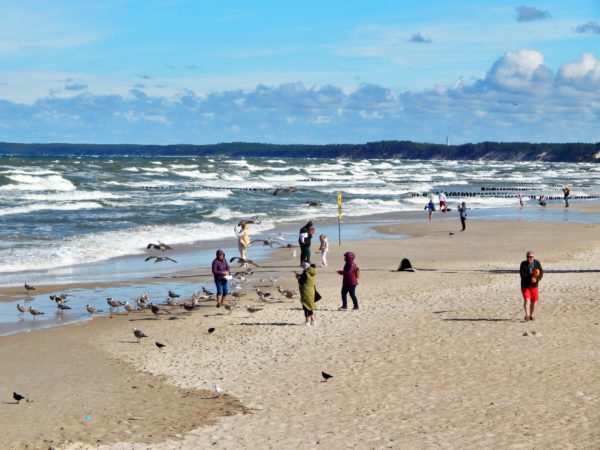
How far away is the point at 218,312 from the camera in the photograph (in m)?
17.8

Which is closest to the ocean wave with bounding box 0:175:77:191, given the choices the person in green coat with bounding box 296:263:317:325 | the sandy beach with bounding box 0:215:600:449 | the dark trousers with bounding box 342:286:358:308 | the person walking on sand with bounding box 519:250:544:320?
the sandy beach with bounding box 0:215:600:449

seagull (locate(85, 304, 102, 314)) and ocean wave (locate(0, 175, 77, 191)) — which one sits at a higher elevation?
ocean wave (locate(0, 175, 77, 191))

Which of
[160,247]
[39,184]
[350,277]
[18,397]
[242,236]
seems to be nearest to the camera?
[18,397]

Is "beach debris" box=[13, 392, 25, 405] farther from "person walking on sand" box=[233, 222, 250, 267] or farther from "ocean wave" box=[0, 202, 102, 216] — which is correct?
"ocean wave" box=[0, 202, 102, 216]

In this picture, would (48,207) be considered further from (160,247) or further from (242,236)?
(242,236)

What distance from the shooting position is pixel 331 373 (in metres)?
12.5

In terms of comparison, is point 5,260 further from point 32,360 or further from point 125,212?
point 125,212

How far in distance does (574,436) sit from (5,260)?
19596mm

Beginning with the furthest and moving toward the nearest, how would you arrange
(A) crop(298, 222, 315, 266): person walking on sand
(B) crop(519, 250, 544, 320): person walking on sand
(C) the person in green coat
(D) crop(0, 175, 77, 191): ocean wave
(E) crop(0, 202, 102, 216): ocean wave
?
(D) crop(0, 175, 77, 191): ocean wave → (E) crop(0, 202, 102, 216): ocean wave → (A) crop(298, 222, 315, 266): person walking on sand → (C) the person in green coat → (B) crop(519, 250, 544, 320): person walking on sand

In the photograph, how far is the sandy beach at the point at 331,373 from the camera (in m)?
9.93

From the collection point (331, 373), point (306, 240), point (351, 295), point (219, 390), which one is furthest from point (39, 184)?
point (219, 390)

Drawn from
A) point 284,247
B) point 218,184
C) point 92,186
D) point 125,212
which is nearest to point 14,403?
point 284,247

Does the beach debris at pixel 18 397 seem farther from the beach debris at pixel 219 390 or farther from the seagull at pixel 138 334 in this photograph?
the seagull at pixel 138 334

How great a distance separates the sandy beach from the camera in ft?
32.6
